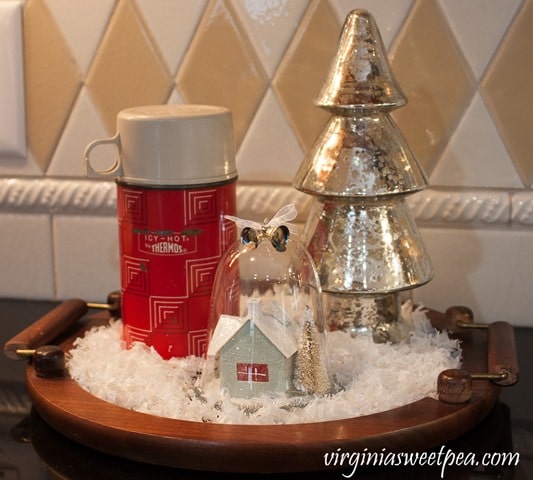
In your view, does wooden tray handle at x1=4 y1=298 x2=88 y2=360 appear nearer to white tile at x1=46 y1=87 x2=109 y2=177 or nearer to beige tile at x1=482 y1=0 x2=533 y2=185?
white tile at x1=46 y1=87 x2=109 y2=177

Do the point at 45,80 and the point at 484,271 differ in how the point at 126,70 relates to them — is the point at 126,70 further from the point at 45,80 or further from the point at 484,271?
the point at 484,271

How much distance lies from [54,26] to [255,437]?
0.62 meters

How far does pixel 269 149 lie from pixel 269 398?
0.39 m

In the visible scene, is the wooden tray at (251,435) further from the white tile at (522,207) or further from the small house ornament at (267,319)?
the white tile at (522,207)

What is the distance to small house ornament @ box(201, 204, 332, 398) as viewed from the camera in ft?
2.43

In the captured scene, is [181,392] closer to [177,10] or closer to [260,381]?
[260,381]

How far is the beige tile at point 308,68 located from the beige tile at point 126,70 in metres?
0.14

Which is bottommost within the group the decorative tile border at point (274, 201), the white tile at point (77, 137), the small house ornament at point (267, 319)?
the small house ornament at point (267, 319)

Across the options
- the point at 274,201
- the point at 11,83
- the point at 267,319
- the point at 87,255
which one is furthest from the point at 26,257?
the point at 267,319

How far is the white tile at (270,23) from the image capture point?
101 cm

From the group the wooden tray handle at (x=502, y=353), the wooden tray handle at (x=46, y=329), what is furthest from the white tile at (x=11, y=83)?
the wooden tray handle at (x=502, y=353)

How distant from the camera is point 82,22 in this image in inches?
41.7

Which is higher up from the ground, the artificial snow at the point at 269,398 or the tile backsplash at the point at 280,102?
the tile backsplash at the point at 280,102

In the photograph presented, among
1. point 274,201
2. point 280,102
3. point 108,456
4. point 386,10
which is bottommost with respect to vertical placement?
point 108,456
